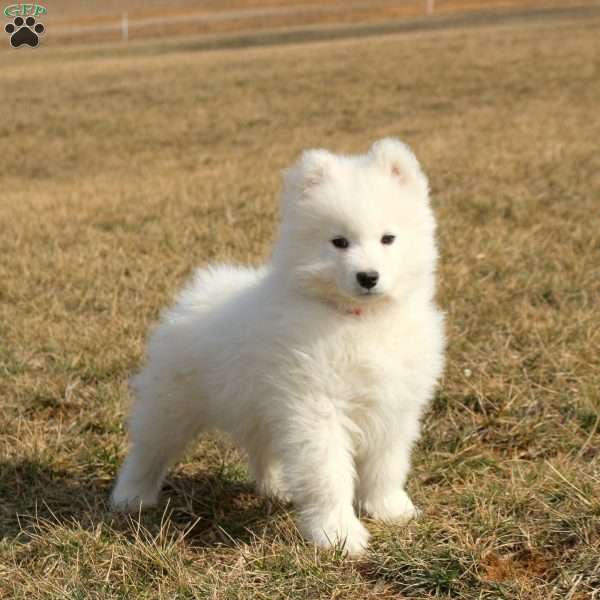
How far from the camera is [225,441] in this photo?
4.20 metres

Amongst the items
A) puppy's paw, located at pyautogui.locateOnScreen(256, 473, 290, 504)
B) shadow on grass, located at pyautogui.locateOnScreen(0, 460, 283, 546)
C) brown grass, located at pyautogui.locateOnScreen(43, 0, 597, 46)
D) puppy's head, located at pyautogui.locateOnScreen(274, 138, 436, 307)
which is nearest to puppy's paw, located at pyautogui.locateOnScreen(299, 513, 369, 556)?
shadow on grass, located at pyautogui.locateOnScreen(0, 460, 283, 546)

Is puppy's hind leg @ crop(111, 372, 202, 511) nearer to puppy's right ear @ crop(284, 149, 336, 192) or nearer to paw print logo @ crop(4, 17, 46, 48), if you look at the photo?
puppy's right ear @ crop(284, 149, 336, 192)

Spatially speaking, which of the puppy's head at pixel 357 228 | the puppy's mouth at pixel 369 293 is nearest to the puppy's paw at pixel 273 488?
the puppy's head at pixel 357 228

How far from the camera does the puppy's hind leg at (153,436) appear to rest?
3.62 meters

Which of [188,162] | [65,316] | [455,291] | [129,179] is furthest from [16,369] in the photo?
[188,162]

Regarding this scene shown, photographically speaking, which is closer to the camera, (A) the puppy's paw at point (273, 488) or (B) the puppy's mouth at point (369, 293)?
(B) the puppy's mouth at point (369, 293)

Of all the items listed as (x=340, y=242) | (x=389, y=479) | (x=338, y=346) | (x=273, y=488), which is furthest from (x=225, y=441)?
(x=340, y=242)

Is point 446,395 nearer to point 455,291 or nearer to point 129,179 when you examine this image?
point 455,291

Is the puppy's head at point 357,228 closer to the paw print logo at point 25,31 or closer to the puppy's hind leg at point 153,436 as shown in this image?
the puppy's hind leg at point 153,436

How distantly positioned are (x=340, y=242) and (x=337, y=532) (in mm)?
968

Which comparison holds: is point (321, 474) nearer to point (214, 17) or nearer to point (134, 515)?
point (134, 515)

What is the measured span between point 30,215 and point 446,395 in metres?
5.44

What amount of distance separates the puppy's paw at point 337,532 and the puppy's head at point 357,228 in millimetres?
729

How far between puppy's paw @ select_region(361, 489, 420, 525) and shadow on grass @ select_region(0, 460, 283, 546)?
379 millimetres
